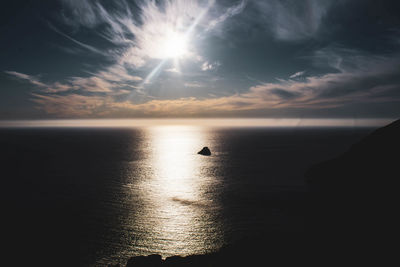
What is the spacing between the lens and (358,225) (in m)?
26.6

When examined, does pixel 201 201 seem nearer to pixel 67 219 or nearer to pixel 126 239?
pixel 126 239

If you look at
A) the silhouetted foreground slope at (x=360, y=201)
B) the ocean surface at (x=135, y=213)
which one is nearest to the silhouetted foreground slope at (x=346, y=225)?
the silhouetted foreground slope at (x=360, y=201)

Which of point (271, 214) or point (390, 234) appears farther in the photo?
point (271, 214)

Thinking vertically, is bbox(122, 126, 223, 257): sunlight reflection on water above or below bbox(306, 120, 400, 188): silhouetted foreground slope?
below

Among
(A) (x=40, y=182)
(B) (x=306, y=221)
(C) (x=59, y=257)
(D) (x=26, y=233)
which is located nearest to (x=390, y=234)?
(B) (x=306, y=221)

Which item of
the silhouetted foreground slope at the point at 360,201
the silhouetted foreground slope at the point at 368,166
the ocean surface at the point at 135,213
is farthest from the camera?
the silhouetted foreground slope at the point at 368,166

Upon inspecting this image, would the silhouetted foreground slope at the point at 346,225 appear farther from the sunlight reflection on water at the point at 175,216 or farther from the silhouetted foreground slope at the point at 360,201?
the sunlight reflection on water at the point at 175,216

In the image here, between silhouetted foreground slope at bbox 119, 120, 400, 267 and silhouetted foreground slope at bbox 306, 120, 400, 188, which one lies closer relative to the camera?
silhouetted foreground slope at bbox 119, 120, 400, 267

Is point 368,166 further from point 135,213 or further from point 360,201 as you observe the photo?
point 135,213

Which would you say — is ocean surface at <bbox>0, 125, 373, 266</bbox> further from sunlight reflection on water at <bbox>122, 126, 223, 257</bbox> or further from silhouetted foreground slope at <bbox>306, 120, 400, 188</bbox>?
silhouetted foreground slope at <bbox>306, 120, 400, 188</bbox>

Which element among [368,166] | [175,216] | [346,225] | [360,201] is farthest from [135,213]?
[368,166]

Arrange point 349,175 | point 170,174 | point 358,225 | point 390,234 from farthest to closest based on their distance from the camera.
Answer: point 170,174
point 349,175
point 358,225
point 390,234

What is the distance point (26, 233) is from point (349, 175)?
60.6 meters

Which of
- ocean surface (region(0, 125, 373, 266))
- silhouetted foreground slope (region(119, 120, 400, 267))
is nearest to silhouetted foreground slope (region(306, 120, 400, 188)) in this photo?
silhouetted foreground slope (region(119, 120, 400, 267))
